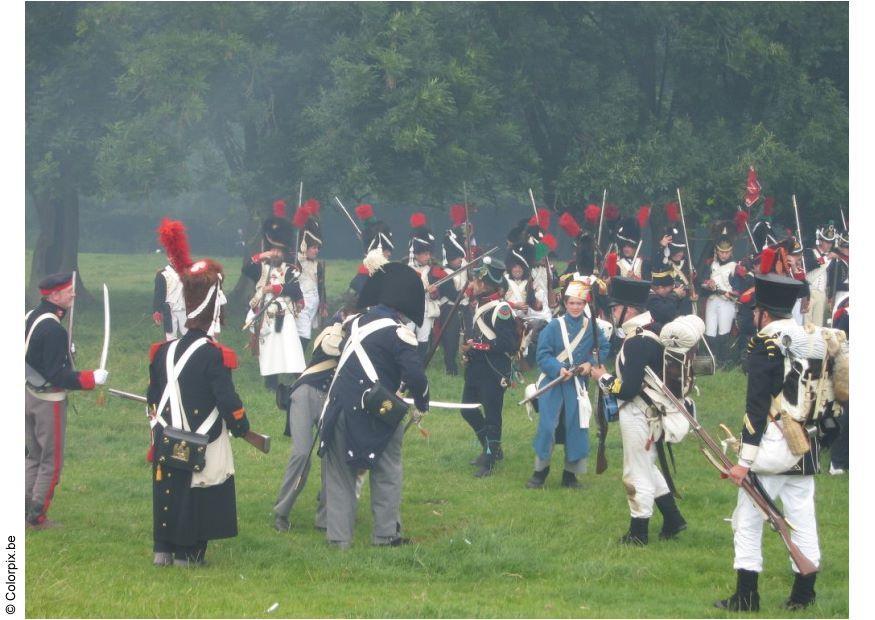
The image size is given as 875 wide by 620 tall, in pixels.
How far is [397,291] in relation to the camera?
31.9ft

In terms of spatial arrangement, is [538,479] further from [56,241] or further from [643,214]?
[56,241]

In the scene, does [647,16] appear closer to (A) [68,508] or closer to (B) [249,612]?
(A) [68,508]

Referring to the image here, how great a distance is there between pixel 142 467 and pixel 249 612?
5267mm

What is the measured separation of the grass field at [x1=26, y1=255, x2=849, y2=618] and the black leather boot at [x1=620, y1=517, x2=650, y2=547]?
0.45 feet

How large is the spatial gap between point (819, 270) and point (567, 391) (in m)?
8.04

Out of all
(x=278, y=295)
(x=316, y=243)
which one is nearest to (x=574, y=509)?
(x=278, y=295)

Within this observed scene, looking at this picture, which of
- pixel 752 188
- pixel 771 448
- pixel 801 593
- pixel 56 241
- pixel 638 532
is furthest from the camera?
pixel 56 241

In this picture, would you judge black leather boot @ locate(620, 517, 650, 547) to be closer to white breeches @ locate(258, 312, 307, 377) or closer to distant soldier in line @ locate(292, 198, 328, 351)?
white breeches @ locate(258, 312, 307, 377)

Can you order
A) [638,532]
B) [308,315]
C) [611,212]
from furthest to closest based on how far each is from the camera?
1. [611,212]
2. [308,315]
3. [638,532]

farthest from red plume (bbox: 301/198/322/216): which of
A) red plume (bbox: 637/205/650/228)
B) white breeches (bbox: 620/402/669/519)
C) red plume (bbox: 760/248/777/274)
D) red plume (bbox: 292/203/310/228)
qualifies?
red plume (bbox: 760/248/777/274)

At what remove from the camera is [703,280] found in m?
20.8

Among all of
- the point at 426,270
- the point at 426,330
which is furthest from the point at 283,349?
the point at 426,270

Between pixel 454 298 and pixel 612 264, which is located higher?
pixel 612 264

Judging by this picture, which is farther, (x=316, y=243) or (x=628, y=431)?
(x=316, y=243)
